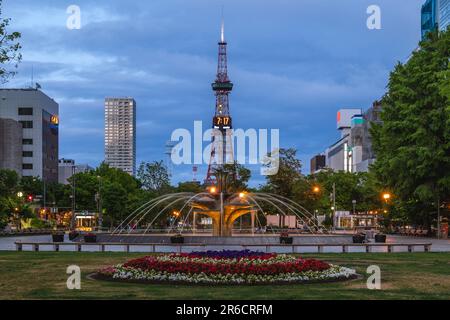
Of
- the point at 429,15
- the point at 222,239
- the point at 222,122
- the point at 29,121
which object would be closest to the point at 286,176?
the point at 222,239

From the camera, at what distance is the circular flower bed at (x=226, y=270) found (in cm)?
2228

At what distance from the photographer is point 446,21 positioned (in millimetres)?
134250

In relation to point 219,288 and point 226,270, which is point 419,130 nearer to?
point 226,270

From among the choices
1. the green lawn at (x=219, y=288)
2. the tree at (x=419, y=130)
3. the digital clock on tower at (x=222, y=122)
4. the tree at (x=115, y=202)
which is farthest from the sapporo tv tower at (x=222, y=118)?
the green lawn at (x=219, y=288)

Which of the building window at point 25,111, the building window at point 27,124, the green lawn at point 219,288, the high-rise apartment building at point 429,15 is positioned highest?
the high-rise apartment building at point 429,15

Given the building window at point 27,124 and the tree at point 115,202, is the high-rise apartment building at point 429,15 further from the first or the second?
the building window at point 27,124

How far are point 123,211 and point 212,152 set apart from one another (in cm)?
3253

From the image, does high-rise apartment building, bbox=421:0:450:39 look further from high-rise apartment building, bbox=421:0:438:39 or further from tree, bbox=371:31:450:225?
tree, bbox=371:31:450:225

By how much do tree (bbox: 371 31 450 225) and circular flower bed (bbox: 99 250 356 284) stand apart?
3545 centimetres

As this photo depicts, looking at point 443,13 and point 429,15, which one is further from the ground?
point 429,15

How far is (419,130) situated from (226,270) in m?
40.5

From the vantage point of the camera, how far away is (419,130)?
5928cm

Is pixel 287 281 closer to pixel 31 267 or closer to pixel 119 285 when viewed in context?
pixel 119 285

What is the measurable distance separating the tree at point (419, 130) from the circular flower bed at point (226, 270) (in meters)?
35.4
